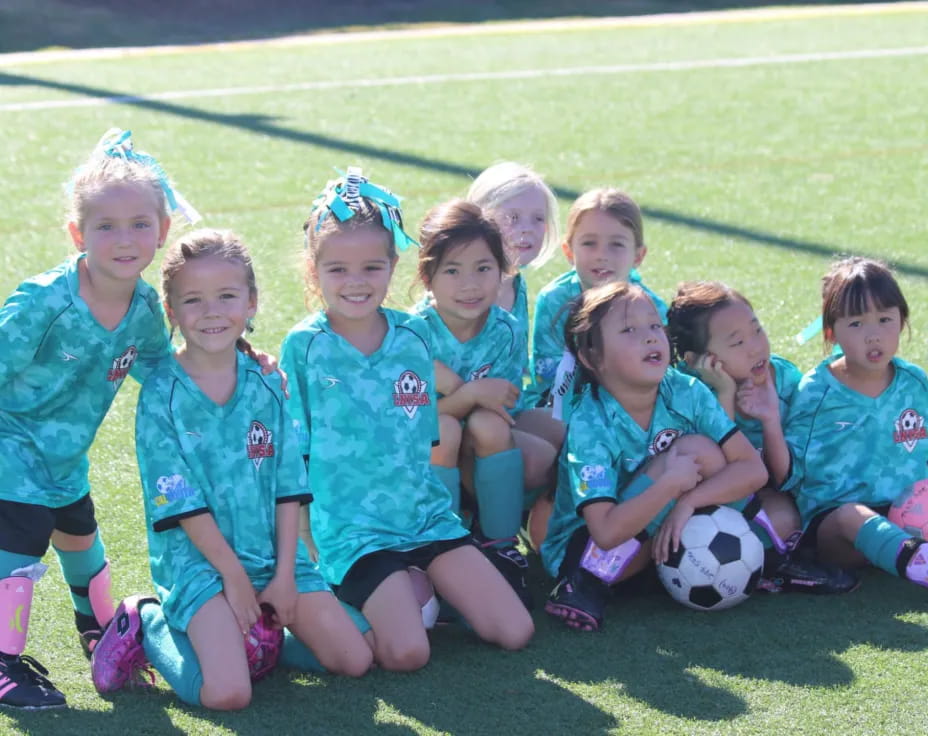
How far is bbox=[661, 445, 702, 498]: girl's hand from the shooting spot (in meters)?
3.66

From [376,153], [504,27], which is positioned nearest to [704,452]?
[376,153]

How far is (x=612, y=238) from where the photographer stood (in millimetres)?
4383

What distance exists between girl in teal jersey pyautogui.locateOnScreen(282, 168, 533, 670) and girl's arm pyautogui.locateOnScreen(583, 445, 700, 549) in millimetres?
303

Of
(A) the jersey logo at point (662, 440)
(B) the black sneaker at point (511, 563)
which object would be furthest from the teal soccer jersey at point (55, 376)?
(A) the jersey logo at point (662, 440)

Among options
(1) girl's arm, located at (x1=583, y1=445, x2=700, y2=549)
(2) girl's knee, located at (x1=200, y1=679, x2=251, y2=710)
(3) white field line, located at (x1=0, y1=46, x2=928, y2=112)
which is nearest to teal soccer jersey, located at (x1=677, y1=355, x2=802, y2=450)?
(1) girl's arm, located at (x1=583, y1=445, x2=700, y2=549)

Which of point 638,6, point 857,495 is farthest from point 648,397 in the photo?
point 638,6

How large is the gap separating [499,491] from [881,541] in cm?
107

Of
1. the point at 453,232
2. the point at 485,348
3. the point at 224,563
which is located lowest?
the point at 224,563

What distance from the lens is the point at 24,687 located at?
314cm

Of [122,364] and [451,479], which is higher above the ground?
[122,364]

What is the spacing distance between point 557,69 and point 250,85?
3184mm

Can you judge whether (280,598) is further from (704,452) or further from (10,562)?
(704,452)

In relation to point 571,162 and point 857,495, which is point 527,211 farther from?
point 571,162

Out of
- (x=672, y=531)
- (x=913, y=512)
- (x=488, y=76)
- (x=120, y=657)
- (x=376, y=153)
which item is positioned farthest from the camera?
(x=488, y=76)
